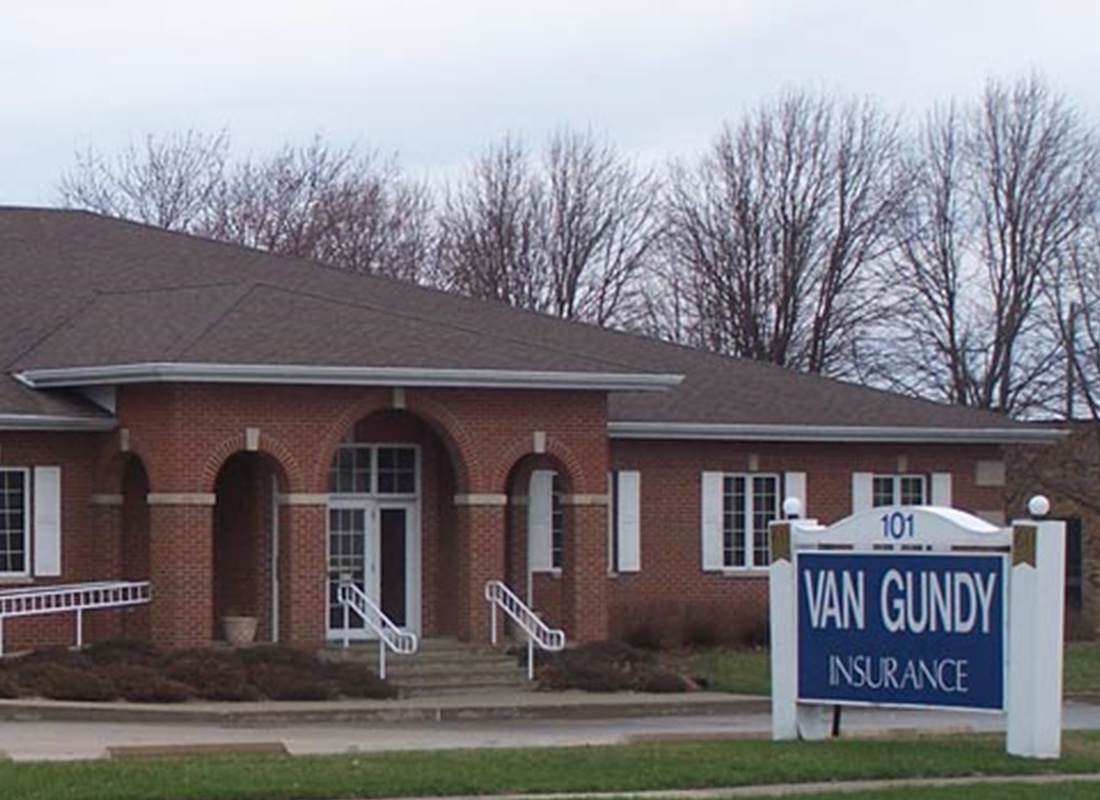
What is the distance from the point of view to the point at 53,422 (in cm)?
3472

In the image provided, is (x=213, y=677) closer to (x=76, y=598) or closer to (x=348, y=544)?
(x=76, y=598)

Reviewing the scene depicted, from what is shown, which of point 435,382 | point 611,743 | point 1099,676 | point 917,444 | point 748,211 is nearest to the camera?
point 611,743

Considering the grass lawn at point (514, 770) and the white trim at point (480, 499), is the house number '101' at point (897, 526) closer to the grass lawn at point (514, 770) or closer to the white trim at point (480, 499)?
the grass lawn at point (514, 770)

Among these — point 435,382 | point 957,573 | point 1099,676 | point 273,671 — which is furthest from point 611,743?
point 1099,676

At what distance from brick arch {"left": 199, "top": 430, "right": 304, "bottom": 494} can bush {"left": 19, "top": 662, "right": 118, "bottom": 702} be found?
3.64m

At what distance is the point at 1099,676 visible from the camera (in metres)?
38.6

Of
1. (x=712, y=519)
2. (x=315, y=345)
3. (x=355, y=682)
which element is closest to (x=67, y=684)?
(x=355, y=682)

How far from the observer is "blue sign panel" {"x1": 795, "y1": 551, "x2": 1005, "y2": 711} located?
2202 centimetres

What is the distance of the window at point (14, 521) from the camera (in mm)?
35219

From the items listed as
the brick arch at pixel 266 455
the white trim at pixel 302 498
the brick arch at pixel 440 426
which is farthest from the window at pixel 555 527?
the brick arch at pixel 266 455

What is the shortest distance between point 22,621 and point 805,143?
112 ft

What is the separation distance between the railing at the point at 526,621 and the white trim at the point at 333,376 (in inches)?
107

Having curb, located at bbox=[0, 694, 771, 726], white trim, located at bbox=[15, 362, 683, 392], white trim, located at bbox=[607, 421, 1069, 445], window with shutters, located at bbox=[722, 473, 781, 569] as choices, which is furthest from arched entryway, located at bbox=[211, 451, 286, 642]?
window with shutters, located at bbox=[722, 473, 781, 569]

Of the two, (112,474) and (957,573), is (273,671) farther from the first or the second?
(957,573)
